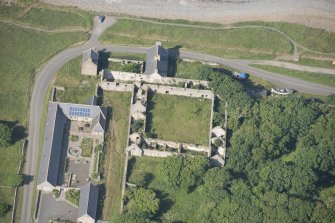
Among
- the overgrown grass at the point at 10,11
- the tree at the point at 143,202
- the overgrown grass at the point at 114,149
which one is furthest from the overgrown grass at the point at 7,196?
the overgrown grass at the point at 10,11

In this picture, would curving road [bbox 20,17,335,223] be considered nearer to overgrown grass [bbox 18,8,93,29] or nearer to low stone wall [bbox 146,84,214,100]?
overgrown grass [bbox 18,8,93,29]

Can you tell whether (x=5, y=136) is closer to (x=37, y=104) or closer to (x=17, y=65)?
(x=37, y=104)

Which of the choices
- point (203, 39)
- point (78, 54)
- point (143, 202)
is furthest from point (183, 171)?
point (78, 54)

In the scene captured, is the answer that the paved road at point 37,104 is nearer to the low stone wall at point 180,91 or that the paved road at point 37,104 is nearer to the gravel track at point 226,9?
the gravel track at point 226,9

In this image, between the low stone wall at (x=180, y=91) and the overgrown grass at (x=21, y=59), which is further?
the low stone wall at (x=180, y=91)

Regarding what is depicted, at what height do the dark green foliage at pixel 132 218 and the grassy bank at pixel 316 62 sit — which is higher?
the grassy bank at pixel 316 62

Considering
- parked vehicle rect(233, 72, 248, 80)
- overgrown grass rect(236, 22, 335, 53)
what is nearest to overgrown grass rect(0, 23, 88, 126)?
parked vehicle rect(233, 72, 248, 80)
